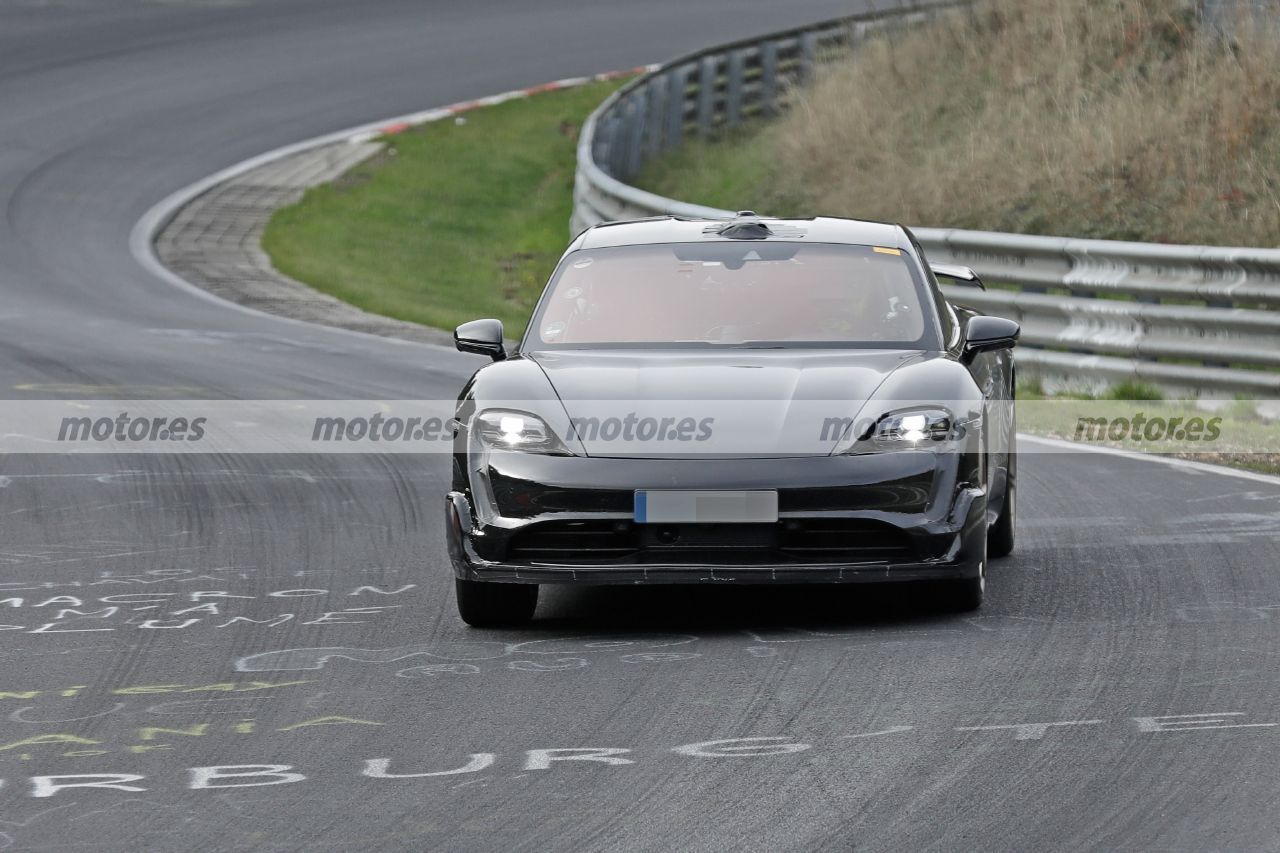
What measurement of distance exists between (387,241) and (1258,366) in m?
11.2

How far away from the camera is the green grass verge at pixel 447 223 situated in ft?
65.5

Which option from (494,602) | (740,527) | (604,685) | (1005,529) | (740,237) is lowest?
(1005,529)

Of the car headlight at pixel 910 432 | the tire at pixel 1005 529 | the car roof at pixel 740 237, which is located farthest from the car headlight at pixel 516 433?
the tire at pixel 1005 529

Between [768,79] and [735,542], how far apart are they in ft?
66.4

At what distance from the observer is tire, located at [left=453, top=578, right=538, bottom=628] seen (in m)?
7.50

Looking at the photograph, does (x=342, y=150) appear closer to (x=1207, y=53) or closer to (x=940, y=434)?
(x=1207, y=53)

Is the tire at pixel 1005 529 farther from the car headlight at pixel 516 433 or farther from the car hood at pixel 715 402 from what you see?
the car headlight at pixel 516 433

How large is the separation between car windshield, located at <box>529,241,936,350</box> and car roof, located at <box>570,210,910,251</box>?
0.18ft

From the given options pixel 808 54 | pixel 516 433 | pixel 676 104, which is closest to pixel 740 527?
pixel 516 433

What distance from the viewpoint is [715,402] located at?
7.41 meters

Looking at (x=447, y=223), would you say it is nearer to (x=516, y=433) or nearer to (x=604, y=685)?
(x=516, y=433)

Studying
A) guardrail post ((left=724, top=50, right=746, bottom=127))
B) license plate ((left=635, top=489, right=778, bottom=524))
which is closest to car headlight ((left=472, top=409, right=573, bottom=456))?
license plate ((left=635, top=489, right=778, bottom=524))

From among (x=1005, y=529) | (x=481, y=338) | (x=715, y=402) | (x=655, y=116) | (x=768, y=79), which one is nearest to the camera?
(x=715, y=402)

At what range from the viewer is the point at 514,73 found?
32531 mm
